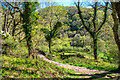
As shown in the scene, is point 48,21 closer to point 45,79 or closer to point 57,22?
point 57,22

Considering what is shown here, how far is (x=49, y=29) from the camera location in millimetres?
22844

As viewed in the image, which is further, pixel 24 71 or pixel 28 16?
pixel 28 16

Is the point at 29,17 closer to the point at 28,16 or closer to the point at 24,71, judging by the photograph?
the point at 28,16

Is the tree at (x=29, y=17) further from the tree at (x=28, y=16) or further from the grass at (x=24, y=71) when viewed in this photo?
the grass at (x=24, y=71)

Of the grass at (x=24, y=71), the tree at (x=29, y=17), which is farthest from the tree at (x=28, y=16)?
the grass at (x=24, y=71)

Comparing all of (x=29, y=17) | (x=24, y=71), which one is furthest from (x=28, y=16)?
(x=24, y=71)

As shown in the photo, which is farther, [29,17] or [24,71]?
[29,17]

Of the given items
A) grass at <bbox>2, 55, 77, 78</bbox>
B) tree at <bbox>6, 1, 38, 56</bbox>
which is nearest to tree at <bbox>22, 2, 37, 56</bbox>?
tree at <bbox>6, 1, 38, 56</bbox>

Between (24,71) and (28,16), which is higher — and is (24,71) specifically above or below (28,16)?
below

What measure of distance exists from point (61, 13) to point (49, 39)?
6470 millimetres

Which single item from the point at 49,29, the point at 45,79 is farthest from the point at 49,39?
the point at 45,79

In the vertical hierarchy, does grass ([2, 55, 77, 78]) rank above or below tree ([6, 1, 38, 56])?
below

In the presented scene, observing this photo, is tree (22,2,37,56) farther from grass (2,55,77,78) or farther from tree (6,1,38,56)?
grass (2,55,77,78)

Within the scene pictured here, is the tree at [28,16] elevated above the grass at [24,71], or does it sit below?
above
